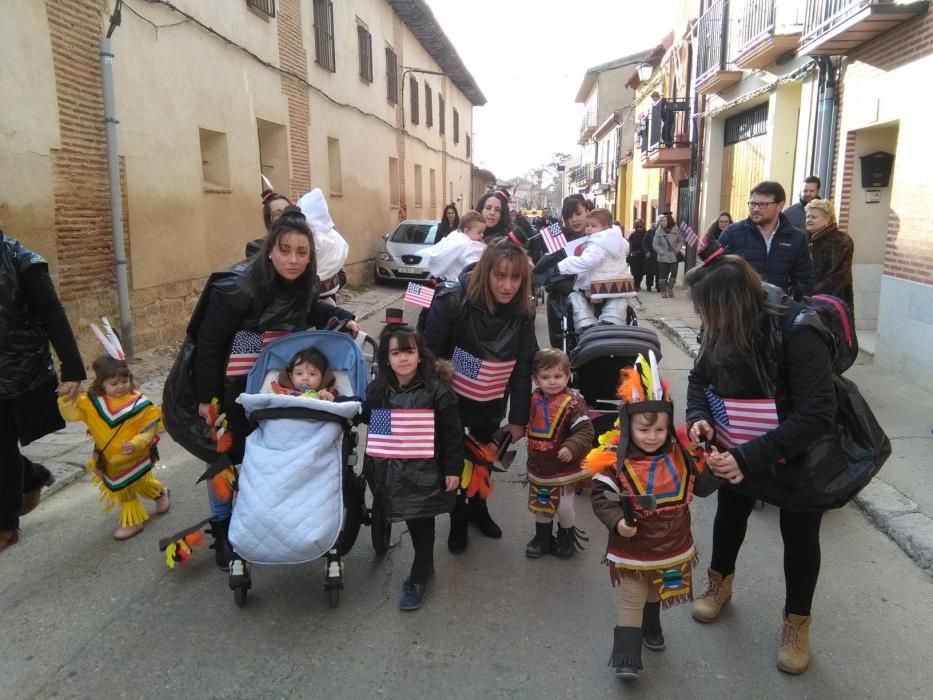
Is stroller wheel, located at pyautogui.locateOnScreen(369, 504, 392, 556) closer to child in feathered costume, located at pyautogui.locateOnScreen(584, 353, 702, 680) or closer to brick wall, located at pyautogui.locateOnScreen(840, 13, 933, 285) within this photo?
child in feathered costume, located at pyautogui.locateOnScreen(584, 353, 702, 680)

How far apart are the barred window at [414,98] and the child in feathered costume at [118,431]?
68.5ft

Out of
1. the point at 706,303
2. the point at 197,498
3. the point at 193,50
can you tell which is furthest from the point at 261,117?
the point at 706,303

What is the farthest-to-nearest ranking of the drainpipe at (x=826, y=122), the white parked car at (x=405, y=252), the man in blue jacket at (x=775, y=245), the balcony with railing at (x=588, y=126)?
the balcony with railing at (x=588, y=126) → the white parked car at (x=405, y=252) → the drainpipe at (x=826, y=122) → the man in blue jacket at (x=775, y=245)

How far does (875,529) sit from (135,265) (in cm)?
789

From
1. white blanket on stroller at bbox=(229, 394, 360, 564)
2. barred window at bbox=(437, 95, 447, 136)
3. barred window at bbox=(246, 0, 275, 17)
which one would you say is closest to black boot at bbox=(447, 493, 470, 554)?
white blanket on stroller at bbox=(229, 394, 360, 564)

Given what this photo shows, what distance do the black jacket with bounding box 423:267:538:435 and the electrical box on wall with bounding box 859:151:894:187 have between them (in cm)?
702

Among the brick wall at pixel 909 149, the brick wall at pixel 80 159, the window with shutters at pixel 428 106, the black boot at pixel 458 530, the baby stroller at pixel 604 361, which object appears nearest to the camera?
the black boot at pixel 458 530

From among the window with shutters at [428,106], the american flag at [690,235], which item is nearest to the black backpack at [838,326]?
the american flag at [690,235]

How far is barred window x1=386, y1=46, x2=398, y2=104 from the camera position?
20.3 meters

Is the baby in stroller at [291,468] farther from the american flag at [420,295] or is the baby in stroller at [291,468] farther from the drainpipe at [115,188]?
the drainpipe at [115,188]

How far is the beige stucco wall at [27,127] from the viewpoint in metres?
6.27

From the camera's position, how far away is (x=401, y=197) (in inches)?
859

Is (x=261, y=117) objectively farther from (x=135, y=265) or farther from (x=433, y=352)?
(x=433, y=352)

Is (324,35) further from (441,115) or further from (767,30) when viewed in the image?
(441,115)
